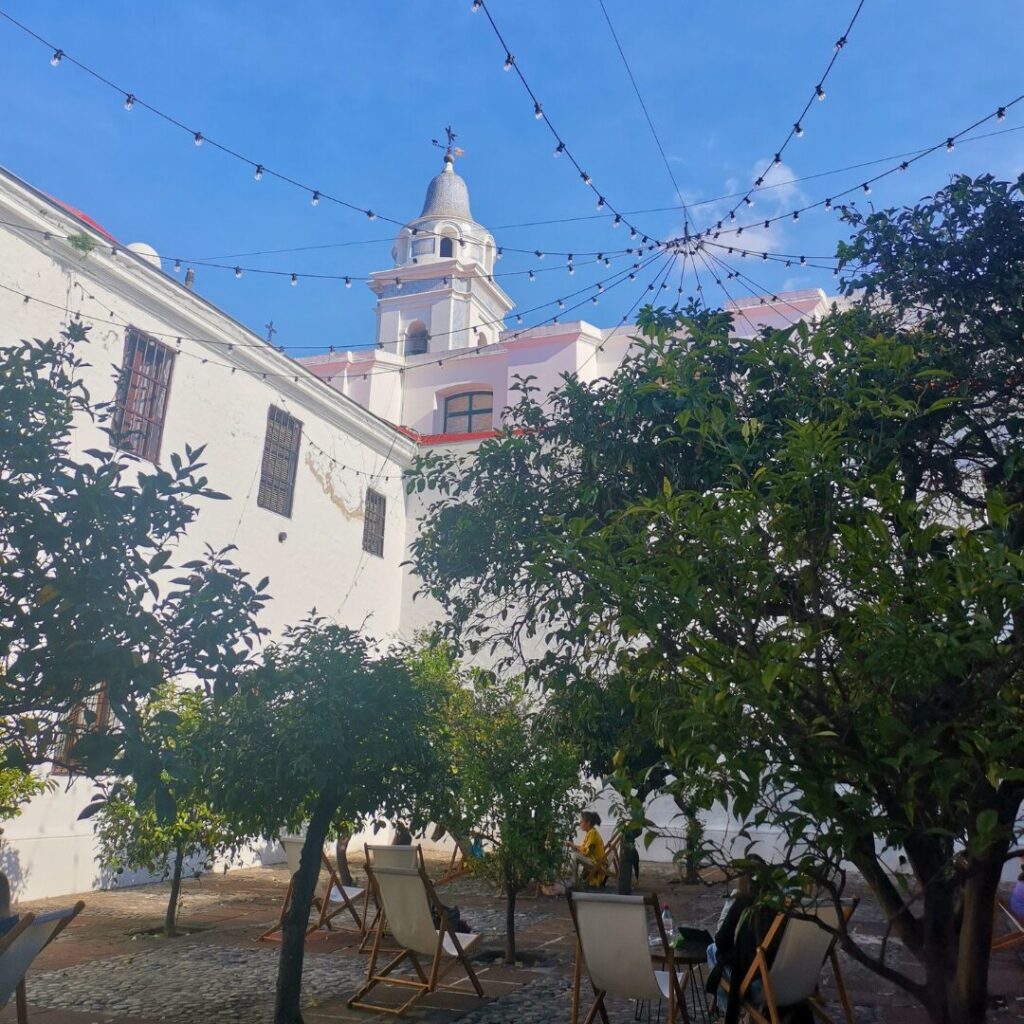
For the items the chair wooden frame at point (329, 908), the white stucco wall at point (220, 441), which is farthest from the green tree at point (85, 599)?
the chair wooden frame at point (329, 908)

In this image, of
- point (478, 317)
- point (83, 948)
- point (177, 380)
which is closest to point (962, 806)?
point (83, 948)

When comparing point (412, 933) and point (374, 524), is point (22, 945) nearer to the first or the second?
point (412, 933)

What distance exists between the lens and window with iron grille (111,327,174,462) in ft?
41.2

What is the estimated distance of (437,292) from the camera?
3027cm

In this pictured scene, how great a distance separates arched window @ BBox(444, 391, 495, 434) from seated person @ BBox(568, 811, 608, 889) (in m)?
14.8

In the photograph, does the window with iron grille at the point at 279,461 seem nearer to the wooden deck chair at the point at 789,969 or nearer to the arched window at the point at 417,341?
the wooden deck chair at the point at 789,969

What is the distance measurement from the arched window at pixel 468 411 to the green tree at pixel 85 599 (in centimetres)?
2092

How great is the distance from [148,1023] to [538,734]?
3691 millimetres

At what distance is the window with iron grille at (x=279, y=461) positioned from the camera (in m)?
15.1

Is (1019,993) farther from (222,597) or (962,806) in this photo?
(222,597)

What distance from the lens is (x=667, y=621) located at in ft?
11.3

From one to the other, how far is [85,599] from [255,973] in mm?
4776

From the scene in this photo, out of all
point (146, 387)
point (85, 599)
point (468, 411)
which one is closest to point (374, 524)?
point (146, 387)

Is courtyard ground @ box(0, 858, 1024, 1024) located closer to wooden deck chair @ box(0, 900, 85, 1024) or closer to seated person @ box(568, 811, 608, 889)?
seated person @ box(568, 811, 608, 889)
